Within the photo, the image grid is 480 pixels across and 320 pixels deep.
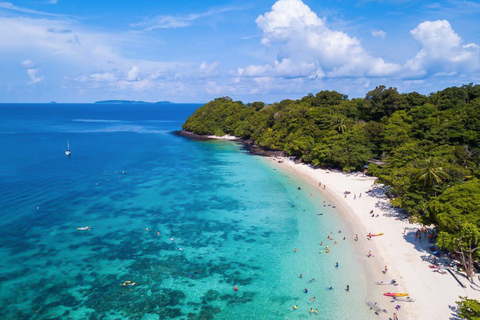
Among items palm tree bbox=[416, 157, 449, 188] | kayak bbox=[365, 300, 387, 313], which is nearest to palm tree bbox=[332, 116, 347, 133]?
palm tree bbox=[416, 157, 449, 188]

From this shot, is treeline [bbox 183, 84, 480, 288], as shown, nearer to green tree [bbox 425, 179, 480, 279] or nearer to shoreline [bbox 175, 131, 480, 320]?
green tree [bbox 425, 179, 480, 279]

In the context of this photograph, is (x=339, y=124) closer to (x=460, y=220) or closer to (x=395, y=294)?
(x=460, y=220)

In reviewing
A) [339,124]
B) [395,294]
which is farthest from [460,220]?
[339,124]

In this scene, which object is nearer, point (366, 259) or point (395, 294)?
point (395, 294)

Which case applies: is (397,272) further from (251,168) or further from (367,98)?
(367,98)

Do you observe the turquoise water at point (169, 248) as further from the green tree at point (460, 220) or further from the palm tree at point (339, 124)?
the palm tree at point (339, 124)

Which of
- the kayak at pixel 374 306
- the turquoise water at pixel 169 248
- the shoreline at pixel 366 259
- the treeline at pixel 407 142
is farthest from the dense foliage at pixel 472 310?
the treeline at pixel 407 142
